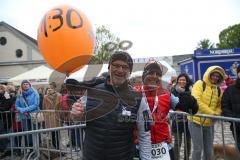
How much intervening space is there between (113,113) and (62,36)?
52.6 inches

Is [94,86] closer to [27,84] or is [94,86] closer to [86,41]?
[86,41]

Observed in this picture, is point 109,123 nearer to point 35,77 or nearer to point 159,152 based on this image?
point 159,152

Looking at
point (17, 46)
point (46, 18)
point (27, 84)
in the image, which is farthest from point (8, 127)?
point (17, 46)

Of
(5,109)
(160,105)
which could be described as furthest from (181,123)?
(5,109)

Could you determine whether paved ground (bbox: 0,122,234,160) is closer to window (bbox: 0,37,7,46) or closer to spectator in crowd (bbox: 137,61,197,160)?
spectator in crowd (bbox: 137,61,197,160)

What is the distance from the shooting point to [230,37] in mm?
64375

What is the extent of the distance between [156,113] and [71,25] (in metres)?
1.35

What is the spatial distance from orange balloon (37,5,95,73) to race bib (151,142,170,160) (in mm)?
1191

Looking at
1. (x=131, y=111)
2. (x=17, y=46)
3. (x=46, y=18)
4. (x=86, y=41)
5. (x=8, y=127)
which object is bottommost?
(x=8, y=127)

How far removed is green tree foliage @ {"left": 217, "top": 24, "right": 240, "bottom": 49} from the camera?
205ft

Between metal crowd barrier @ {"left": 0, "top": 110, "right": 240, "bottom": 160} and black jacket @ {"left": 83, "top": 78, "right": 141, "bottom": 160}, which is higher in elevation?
black jacket @ {"left": 83, "top": 78, "right": 141, "bottom": 160}

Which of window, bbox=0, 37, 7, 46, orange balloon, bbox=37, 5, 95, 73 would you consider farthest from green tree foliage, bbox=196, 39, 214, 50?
orange balloon, bbox=37, 5, 95, 73

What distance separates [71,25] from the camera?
373cm

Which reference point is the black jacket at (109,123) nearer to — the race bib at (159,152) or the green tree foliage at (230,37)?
the race bib at (159,152)
